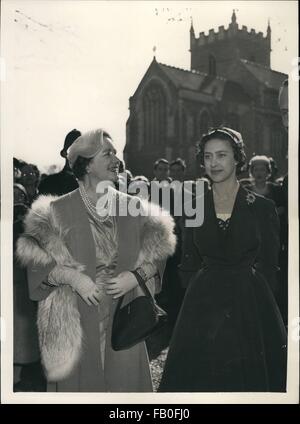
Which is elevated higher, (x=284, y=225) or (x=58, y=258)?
(x=284, y=225)

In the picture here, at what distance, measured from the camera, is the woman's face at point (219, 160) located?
399cm

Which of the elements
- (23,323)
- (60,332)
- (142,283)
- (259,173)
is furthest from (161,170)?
(23,323)

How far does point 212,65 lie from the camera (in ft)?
13.6

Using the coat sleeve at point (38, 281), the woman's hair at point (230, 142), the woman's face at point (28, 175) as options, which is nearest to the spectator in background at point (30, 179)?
the woman's face at point (28, 175)

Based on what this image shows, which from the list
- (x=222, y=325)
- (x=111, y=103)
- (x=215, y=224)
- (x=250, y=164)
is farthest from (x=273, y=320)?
(x=111, y=103)

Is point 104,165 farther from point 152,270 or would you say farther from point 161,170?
point 152,270

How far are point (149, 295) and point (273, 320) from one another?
835 mm

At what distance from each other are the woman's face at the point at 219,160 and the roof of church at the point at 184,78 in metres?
0.43

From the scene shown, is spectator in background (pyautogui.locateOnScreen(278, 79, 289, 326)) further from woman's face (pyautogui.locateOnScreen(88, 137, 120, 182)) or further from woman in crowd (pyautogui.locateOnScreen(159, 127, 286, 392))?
woman's face (pyautogui.locateOnScreen(88, 137, 120, 182))

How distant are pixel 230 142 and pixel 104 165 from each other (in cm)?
84

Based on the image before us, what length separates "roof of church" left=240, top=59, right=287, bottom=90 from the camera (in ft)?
13.5

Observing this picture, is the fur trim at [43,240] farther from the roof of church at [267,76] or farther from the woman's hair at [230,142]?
the roof of church at [267,76]
